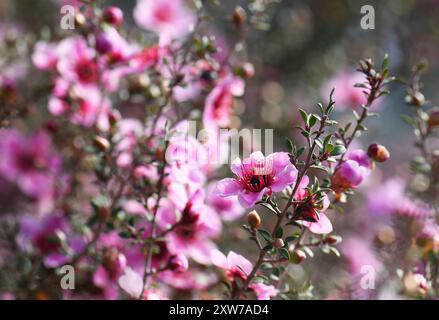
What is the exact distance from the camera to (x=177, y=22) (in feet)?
5.64

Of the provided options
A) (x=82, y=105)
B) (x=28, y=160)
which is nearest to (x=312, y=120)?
(x=82, y=105)

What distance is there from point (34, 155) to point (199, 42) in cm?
62

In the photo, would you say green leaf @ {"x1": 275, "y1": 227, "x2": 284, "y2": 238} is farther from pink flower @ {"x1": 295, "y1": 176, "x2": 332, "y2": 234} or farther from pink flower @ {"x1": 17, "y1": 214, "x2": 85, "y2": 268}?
pink flower @ {"x1": 17, "y1": 214, "x2": 85, "y2": 268}

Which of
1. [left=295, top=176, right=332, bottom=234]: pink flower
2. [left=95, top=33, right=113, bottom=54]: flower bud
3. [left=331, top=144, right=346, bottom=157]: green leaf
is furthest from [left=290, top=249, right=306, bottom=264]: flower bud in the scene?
[left=95, top=33, right=113, bottom=54]: flower bud

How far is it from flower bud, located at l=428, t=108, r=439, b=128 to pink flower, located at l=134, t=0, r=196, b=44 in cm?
69

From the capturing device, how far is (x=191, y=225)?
1018 millimetres

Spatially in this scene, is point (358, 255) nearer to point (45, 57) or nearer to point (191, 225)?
point (191, 225)

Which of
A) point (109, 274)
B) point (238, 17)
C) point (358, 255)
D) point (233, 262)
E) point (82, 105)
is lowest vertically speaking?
point (358, 255)

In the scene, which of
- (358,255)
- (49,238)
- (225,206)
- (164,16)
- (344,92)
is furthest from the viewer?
(344,92)

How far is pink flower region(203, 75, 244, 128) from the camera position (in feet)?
4.04

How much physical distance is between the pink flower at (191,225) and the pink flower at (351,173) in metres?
0.23

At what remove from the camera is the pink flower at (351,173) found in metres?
0.88

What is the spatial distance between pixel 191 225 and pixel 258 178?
0.20 m
